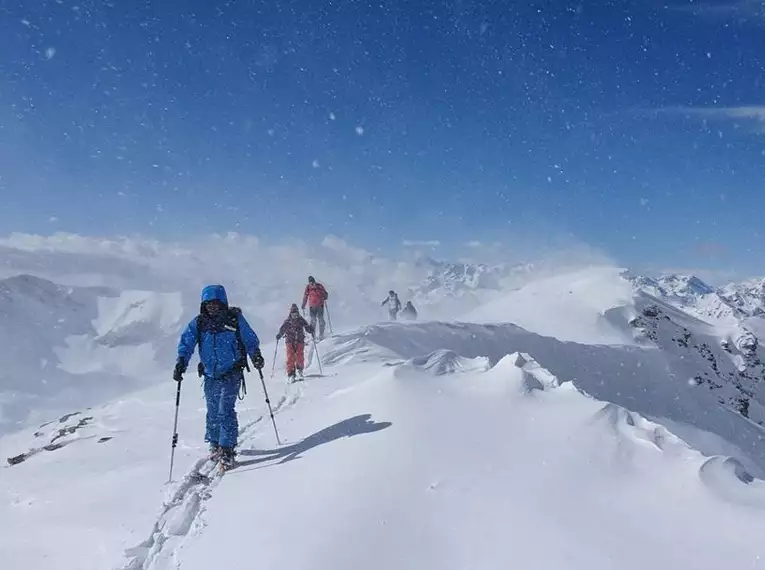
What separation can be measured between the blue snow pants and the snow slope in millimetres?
565

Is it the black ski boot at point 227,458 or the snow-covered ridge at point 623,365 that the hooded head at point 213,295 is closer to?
the black ski boot at point 227,458

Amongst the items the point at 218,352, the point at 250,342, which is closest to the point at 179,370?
the point at 218,352

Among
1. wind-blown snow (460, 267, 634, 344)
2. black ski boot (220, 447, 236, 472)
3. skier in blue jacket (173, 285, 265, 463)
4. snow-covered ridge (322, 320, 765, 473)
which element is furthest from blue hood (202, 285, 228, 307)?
wind-blown snow (460, 267, 634, 344)

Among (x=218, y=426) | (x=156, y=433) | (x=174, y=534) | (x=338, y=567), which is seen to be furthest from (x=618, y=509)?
(x=156, y=433)

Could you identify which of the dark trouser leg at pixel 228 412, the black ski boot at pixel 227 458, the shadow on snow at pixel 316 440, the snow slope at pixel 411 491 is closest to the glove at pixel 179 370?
the dark trouser leg at pixel 228 412

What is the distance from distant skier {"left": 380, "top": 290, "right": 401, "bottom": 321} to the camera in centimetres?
3195

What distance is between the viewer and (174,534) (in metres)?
5.77

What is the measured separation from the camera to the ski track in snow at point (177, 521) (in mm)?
5289

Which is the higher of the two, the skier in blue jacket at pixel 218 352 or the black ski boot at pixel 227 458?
the skier in blue jacket at pixel 218 352

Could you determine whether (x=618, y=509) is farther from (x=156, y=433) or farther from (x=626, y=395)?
(x=626, y=395)

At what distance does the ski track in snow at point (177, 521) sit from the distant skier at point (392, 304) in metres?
24.0

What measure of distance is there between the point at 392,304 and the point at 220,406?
24.3 m

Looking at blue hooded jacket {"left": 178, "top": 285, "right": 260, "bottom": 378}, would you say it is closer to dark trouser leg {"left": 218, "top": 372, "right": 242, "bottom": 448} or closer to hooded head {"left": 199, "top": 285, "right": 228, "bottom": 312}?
hooded head {"left": 199, "top": 285, "right": 228, "bottom": 312}

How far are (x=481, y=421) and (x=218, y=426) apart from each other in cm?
375
